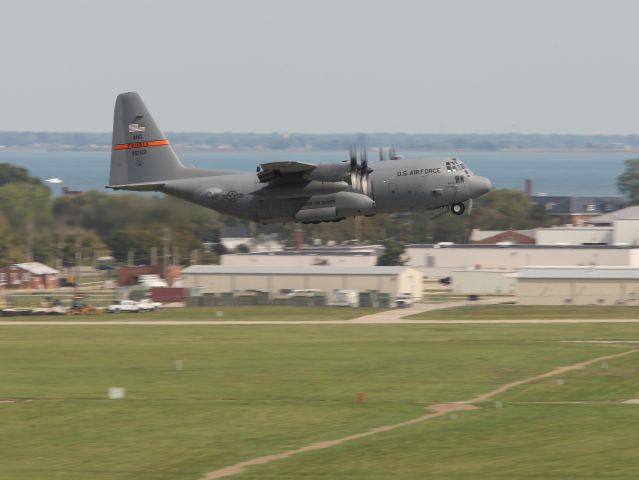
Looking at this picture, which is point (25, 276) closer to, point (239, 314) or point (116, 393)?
point (239, 314)

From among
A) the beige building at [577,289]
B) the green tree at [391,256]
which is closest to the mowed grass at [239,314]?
the beige building at [577,289]

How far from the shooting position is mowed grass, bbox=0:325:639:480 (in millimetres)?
44656

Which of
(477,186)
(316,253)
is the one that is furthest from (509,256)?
(477,186)

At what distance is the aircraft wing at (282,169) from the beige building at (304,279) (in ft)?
162

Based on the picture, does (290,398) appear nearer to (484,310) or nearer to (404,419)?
(404,419)

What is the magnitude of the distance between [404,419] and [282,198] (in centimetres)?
1375

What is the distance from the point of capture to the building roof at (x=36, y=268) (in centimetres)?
12288

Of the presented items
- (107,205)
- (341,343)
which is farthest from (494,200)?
(107,205)

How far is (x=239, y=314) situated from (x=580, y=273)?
33.0 m

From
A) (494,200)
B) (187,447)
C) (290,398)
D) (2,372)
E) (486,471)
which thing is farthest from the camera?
(494,200)

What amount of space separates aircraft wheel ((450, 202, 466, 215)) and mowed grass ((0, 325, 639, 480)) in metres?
9.52

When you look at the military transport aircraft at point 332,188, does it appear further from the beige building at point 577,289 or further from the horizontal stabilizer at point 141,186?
the beige building at point 577,289

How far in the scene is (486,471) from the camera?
1674 inches

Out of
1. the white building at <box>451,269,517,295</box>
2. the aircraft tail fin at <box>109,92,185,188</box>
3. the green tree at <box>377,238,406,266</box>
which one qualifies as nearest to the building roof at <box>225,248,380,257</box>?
the green tree at <box>377,238,406,266</box>
